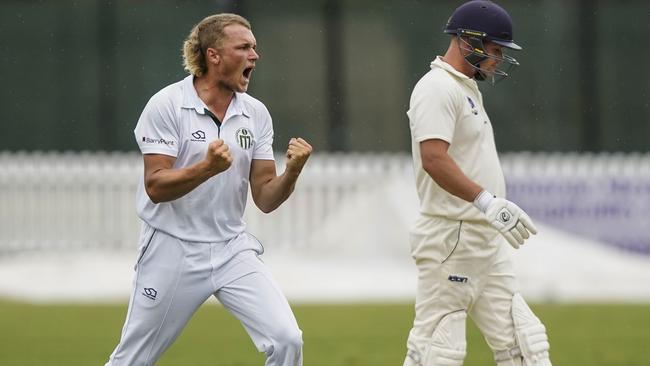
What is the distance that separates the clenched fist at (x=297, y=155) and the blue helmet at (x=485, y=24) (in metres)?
1.21

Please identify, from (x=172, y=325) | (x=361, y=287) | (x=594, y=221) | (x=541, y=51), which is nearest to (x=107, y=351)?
(x=172, y=325)

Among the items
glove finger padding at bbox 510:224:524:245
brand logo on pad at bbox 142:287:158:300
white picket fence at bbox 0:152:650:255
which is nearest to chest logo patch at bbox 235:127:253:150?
brand logo on pad at bbox 142:287:158:300

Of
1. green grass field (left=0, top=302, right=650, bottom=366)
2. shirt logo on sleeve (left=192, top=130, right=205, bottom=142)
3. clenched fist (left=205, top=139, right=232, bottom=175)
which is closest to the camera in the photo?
clenched fist (left=205, top=139, right=232, bottom=175)

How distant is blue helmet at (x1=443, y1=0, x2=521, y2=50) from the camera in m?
7.68

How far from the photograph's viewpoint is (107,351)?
38.5ft

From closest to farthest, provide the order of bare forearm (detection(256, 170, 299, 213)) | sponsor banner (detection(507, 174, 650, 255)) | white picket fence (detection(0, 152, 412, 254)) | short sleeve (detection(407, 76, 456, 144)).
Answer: bare forearm (detection(256, 170, 299, 213)), short sleeve (detection(407, 76, 456, 144)), sponsor banner (detection(507, 174, 650, 255)), white picket fence (detection(0, 152, 412, 254))

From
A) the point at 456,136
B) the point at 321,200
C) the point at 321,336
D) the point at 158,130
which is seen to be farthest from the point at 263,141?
the point at 321,200

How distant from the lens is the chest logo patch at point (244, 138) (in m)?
7.13

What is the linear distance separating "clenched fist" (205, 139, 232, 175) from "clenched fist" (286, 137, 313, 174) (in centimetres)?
45

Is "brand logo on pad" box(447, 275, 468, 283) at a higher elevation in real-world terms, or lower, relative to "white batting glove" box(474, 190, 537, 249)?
lower

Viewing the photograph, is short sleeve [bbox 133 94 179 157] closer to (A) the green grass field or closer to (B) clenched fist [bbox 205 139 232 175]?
(B) clenched fist [bbox 205 139 232 175]

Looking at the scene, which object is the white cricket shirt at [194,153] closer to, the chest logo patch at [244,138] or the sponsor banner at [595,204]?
the chest logo patch at [244,138]

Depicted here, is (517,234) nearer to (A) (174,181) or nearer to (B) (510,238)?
(B) (510,238)

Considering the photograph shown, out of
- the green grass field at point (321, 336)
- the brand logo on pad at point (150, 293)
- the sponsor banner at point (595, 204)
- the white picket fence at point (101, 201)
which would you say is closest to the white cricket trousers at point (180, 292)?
the brand logo on pad at point (150, 293)
